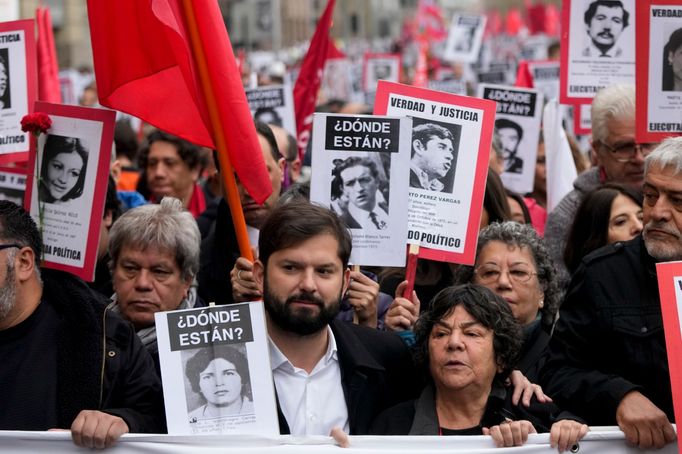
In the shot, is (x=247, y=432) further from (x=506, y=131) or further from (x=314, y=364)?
(x=506, y=131)

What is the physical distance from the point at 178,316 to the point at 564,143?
15.3ft

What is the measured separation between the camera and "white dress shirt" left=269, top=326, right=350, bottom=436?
14.8ft

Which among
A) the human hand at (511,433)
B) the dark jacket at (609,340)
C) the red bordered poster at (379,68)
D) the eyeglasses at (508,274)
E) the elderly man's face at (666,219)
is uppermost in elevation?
the red bordered poster at (379,68)

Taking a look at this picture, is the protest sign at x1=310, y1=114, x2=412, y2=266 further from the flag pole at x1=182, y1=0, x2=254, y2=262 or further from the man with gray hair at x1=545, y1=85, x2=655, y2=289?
the man with gray hair at x1=545, y1=85, x2=655, y2=289

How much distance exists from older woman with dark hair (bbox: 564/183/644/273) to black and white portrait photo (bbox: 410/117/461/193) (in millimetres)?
1108

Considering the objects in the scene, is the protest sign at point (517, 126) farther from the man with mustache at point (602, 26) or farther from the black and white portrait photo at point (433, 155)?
the black and white portrait photo at point (433, 155)

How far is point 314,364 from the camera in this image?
4625 mm

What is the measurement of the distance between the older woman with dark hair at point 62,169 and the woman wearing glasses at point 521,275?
165 cm

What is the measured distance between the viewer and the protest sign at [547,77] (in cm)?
1142

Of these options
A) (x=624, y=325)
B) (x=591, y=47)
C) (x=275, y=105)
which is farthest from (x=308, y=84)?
(x=624, y=325)

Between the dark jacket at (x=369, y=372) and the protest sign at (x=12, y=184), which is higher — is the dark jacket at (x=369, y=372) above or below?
below

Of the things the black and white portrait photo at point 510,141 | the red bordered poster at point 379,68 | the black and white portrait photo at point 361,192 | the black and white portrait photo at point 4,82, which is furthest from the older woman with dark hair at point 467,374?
the red bordered poster at point 379,68

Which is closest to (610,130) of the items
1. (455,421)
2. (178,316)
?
(455,421)

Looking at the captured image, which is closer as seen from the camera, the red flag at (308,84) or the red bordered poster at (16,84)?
the red bordered poster at (16,84)
